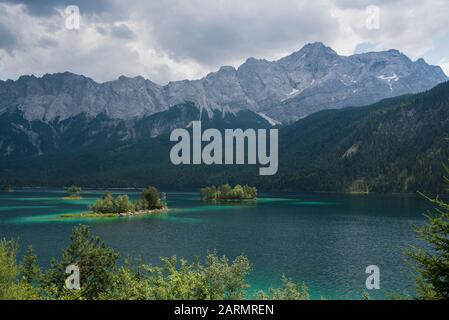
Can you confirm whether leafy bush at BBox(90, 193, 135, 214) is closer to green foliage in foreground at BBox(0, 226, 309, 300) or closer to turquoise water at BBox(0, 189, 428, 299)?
turquoise water at BBox(0, 189, 428, 299)

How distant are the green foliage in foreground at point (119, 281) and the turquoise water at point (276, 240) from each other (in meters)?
8.83

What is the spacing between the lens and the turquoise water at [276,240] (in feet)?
249

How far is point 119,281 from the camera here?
47344 millimetres

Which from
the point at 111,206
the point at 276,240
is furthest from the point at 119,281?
the point at 111,206

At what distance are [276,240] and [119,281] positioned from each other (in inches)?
2963

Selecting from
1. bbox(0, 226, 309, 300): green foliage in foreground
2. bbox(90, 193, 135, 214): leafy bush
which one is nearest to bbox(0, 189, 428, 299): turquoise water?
bbox(0, 226, 309, 300): green foliage in foreground

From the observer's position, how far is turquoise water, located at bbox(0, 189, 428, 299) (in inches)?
2987

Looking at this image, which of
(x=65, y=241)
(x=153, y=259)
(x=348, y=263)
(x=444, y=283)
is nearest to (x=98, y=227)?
(x=65, y=241)

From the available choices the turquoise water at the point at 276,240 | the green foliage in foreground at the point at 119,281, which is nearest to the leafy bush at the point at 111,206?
the turquoise water at the point at 276,240

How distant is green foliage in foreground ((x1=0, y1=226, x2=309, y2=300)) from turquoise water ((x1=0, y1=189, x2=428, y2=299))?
8828 mm

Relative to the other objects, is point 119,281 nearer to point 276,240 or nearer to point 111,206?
point 276,240

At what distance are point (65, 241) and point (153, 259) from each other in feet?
111

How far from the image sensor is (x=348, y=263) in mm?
87875
